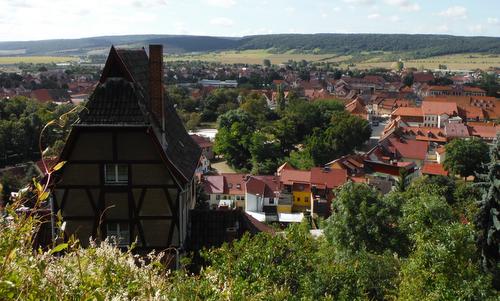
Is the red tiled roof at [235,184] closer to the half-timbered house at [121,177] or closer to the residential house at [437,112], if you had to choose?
the half-timbered house at [121,177]

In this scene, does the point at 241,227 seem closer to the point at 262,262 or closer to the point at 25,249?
the point at 262,262

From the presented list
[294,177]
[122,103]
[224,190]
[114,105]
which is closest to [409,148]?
[294,177]

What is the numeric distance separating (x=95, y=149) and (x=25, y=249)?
1009 cm

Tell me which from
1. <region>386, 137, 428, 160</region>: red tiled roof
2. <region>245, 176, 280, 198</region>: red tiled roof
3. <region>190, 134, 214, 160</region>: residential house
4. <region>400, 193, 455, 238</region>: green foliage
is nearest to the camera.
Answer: <region>400, 193, 455, 238</region>: green foliage

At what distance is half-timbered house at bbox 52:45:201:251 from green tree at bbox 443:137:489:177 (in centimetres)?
4768

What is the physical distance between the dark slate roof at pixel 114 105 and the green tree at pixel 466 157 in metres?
48.4

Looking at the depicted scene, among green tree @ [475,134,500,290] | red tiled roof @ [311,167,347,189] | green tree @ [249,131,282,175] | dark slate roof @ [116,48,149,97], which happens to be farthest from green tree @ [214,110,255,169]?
dark slate roof @ [116,48,149,97]

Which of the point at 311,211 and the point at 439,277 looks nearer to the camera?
the point at 439,277

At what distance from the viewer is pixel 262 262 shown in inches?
416

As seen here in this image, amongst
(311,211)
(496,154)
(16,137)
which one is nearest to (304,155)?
(311,211)

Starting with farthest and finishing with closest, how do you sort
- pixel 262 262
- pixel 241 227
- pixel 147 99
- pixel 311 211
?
1. pixel 311 211
2. pixel 241 227
3. pixel 147 99
4. pixel 262 262

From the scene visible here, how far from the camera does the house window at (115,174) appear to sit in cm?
1459

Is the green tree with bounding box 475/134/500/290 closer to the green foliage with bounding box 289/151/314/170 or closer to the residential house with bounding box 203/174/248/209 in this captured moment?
the residential house with bounding box 203/174/248/209

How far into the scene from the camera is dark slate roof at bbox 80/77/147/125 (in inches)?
559
